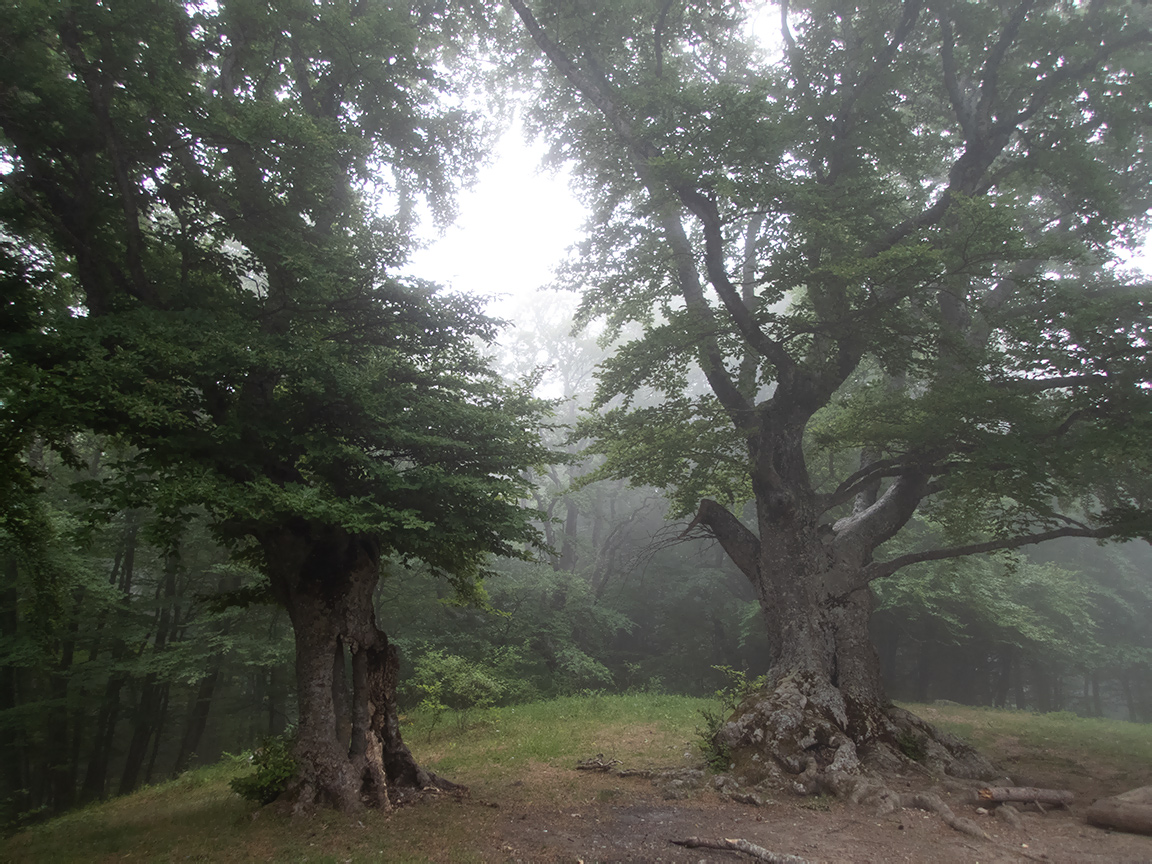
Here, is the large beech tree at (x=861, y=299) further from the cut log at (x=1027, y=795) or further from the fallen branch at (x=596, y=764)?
the fallen branch at (x=596, y=764)

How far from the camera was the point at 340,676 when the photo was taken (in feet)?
25.3

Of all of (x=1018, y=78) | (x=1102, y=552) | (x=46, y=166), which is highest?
(x=1018, y=78)

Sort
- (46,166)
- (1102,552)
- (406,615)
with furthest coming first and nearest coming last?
(1102,552) < (406,615) < (46,166)

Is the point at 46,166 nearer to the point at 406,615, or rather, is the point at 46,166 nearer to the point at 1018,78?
the point at 406,615

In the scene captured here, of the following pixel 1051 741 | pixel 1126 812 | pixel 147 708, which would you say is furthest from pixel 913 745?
pixel 147 708

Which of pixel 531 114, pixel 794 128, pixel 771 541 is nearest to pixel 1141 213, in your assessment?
pixel 794 128

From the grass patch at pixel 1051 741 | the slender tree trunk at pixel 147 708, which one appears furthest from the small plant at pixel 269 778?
the grass patch at pixel 1051 741

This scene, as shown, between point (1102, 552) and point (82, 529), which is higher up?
point (1102, 552)

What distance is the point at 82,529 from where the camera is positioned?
5324 mm

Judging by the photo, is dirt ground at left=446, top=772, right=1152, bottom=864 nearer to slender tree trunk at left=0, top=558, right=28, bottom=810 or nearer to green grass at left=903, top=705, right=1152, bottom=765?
green grass at left=903, top=705, right=1152, bottom=765

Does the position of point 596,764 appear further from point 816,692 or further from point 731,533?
point 731,533

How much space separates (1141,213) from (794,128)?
8.15m

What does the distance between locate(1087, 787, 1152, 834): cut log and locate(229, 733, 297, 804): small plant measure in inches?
371

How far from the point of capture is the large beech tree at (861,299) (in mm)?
8836
